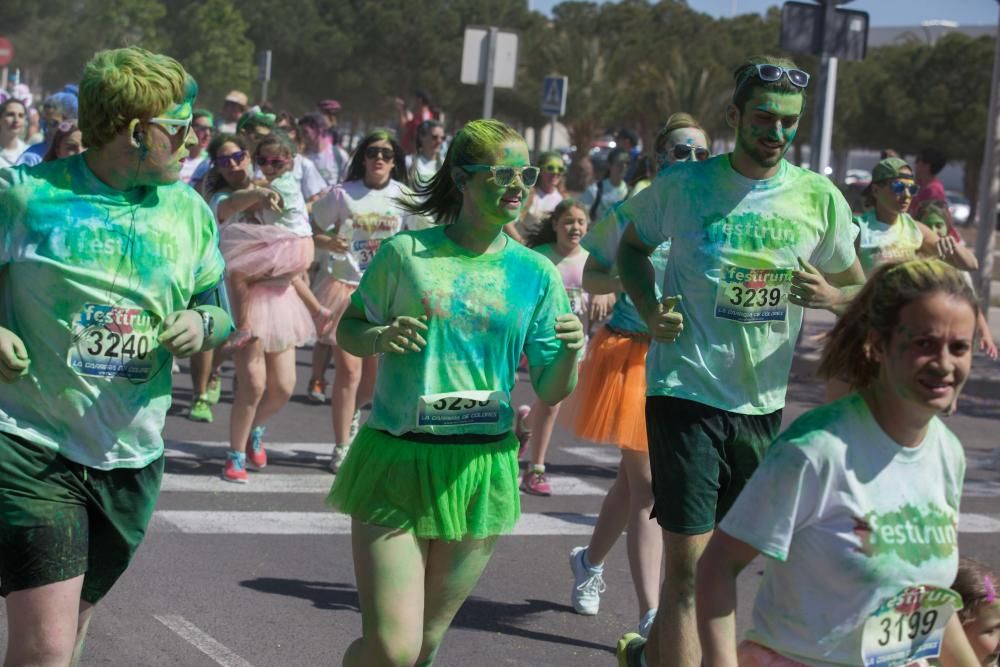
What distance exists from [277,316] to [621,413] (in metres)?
2.90

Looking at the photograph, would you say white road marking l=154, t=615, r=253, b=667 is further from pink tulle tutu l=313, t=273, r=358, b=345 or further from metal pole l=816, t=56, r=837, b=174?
metal pole l=816, t=56, r=837, b=174

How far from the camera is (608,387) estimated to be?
23.0ft

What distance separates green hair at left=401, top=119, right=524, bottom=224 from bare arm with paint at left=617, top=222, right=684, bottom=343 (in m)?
0.71

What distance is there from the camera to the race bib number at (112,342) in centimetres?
401

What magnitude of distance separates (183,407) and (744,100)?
707 cm

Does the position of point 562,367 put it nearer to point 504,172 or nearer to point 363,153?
point 504,172

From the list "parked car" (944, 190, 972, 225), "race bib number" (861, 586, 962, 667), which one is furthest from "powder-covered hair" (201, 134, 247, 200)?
"parked car" (944, 190, 972, 225)

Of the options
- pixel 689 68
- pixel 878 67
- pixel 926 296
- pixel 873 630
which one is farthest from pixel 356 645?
pixel 878 67

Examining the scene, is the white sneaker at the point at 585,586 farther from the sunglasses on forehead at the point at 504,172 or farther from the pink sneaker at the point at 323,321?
the pink sneaker at the point at 323,321

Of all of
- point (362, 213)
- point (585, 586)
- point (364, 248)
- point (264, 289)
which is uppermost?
point (362, 213)

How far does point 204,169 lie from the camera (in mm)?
12742

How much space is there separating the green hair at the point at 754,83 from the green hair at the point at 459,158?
0.79 m

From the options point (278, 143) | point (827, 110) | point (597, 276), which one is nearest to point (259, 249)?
point (278, 143)

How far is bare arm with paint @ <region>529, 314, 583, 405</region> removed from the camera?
14.8 ft
